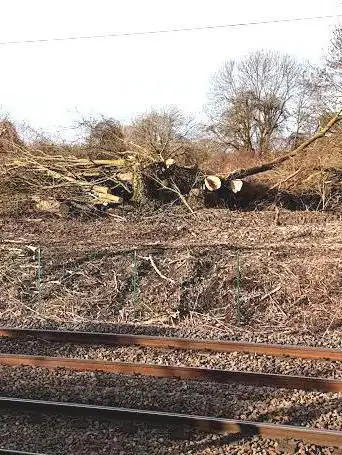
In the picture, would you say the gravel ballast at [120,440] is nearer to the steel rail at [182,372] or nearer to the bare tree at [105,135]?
the steel rail at [182,372]

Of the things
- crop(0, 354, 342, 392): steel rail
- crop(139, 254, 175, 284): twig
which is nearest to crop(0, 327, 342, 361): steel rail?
crop(0, 354, 342, 392): steel rail

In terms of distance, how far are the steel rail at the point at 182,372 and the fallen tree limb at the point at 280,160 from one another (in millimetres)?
10435

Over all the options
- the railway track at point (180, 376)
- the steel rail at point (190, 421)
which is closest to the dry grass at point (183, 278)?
the railway track at point (180, 376)

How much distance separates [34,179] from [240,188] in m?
6.52

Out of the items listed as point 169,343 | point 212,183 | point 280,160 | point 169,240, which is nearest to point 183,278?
point 169,240

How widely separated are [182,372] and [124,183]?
10.3 metres

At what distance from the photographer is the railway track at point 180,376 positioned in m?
6.14

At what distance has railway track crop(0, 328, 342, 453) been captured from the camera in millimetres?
6145

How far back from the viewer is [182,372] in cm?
810

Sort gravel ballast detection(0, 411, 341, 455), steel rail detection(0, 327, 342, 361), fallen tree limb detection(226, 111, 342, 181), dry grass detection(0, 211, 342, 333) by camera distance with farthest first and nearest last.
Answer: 1. fallen tree limb detection(226, 111, 342, 181)
2. dry grass detection(0, 211, 342, 333)
3. steel rail detection(0, 327, 342, 361)
4. gravel ballast detection(0, 411, 341, 455)

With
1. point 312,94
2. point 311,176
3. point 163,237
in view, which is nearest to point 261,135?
Result: point 312,94

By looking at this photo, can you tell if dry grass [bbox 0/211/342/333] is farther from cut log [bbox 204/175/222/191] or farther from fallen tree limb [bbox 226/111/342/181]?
fallen tree limb [bbox 226/111/342/181]

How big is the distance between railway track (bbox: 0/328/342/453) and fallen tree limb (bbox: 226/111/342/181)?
9.23m

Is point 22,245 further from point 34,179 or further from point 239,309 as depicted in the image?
point 239,309
